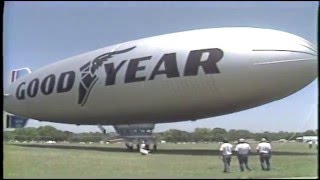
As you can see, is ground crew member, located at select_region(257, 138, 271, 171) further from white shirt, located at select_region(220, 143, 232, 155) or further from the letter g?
the letter g

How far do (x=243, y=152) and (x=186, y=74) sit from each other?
3518mm

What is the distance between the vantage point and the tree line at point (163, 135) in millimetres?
10531

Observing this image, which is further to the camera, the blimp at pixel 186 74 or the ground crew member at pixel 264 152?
the blimp at pixel 186 74

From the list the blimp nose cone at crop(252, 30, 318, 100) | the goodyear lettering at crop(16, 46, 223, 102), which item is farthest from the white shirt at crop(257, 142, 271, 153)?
the goodyear lettering at crop(16, 46, 223, 102)

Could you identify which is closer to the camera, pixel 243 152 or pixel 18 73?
pixel 243 152

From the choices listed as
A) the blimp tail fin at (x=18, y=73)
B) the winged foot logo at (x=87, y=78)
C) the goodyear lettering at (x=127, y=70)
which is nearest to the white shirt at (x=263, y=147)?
the goodyear lettering at (x=127, y=70)

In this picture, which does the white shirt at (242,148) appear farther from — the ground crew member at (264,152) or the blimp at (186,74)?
the blimp at (186,74)

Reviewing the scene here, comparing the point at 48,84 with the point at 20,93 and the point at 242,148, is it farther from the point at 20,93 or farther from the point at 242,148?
the point at 242,148

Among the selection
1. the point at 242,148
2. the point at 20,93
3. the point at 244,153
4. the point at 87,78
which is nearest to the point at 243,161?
the point at 244,153

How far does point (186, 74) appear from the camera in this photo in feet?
42.6

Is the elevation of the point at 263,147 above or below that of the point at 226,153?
above

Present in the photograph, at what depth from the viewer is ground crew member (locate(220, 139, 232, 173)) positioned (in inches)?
391

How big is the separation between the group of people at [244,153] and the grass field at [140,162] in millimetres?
123

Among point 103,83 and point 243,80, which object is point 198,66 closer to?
point 243,80
